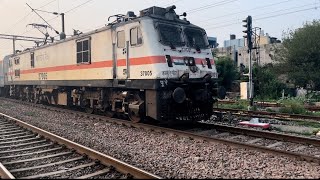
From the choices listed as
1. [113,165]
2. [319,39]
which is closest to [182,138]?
[113,165]

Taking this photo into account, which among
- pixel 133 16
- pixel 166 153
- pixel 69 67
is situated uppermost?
pixel 133 16

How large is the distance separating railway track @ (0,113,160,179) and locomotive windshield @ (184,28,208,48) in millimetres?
5383

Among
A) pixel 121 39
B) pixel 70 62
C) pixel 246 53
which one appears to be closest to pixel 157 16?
pixel 121 39

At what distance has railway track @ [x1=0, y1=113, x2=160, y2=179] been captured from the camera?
5.84 m

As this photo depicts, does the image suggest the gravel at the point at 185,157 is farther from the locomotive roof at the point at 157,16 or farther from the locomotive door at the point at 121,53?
the locomotive roof at the point at 157,16

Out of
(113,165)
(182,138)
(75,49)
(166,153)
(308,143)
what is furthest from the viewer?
(75,49)

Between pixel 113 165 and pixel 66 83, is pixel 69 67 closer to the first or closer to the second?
pixel 66 83

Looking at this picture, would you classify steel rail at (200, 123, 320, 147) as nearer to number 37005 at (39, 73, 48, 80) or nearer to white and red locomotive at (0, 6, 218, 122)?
white and red locomotive at (0, 6, 218, 122)

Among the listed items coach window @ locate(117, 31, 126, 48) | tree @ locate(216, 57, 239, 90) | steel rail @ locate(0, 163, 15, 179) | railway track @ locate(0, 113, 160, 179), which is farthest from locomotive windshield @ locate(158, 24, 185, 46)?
tree @ locate(216, 57, 239, 90)

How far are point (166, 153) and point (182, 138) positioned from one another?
5.58 feet

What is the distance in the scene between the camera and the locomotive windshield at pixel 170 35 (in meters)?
10.5

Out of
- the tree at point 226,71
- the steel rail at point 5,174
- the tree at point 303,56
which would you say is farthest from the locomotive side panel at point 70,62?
the tree at point 303,56

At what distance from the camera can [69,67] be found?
1554 cm

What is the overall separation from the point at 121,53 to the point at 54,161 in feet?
17.7
